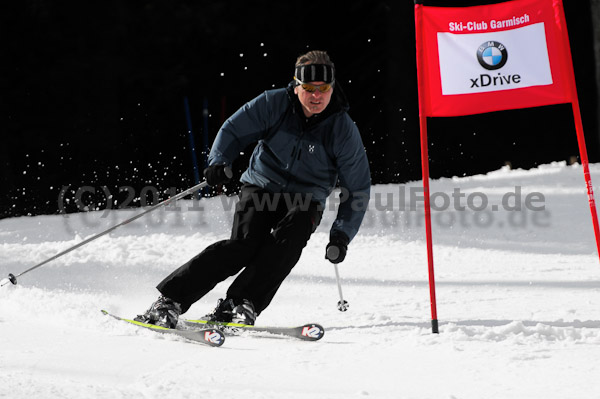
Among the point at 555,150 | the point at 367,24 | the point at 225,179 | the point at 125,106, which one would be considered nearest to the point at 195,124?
the point at 125,106

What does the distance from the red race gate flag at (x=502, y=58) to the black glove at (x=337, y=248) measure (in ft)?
1.45

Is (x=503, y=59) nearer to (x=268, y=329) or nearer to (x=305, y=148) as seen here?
(x=305, y=148)

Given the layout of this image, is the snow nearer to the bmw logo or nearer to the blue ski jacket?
the blue ski jacket

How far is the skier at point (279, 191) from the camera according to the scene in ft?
12.6

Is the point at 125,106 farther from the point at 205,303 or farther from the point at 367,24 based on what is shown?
the point at 205,303

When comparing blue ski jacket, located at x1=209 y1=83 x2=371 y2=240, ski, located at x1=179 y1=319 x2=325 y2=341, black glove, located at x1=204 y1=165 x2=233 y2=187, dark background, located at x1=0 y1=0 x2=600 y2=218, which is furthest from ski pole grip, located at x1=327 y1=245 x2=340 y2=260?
dark background, located at x1=0 y1=0 x2=600 y2=218

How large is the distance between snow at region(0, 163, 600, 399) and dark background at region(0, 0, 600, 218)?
4377mm

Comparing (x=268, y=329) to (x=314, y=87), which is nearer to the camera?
(x=268, y=329)

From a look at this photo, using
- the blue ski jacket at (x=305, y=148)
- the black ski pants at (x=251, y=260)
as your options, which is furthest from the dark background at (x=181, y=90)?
the black ski pants at (x=251, y=260)

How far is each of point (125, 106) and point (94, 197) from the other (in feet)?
7.82

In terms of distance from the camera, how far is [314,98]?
385 centimetres

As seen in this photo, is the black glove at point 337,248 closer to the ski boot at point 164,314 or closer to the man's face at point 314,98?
the man's face at point 314,98

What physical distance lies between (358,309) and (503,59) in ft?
5.43

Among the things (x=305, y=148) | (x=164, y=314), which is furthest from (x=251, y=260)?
(x=305, y=148)
